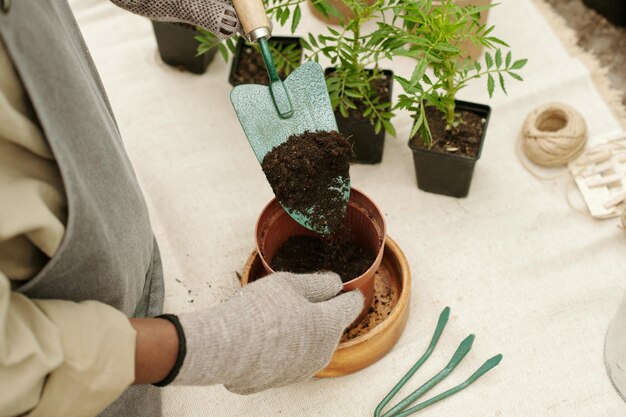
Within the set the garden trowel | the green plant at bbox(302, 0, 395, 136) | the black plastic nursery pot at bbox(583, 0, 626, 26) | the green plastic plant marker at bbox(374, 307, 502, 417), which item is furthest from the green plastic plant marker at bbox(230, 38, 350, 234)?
the black plastic nursery pot at bbox(583, 0, 626, 26)

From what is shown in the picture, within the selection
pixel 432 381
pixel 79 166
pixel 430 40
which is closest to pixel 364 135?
pixel 430 40

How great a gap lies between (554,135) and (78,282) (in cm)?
108

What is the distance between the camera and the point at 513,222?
1.38 metres

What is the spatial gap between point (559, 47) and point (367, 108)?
66 centimetres

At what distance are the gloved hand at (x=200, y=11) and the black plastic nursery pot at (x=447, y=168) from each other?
18.6 inches

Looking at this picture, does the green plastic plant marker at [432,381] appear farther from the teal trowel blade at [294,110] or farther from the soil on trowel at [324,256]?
the teal trowel blade at [294,110]

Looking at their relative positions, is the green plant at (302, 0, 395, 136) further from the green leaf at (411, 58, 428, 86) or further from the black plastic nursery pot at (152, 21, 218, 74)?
the black plastic nursery pot at (152, 21, 218, 74)

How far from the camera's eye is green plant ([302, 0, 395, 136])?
1209mm

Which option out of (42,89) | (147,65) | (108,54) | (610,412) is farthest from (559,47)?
(42,89)

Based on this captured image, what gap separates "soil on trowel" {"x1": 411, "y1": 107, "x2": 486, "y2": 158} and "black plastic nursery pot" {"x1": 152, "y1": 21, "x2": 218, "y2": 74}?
66 centimetres

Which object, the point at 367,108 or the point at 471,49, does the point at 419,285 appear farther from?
the point at 471,49

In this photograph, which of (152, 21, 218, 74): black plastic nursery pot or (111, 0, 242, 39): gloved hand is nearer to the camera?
(111, 0, 242, 39): gloved hand

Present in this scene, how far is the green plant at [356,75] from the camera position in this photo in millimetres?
1209

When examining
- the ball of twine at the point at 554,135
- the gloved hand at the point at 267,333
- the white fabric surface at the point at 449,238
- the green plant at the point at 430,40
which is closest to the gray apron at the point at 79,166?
the gloved hand at the point at 267,333
